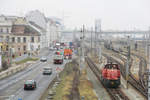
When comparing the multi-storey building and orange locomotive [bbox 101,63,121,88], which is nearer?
orange locomotive [bbox 101,63,121,88]

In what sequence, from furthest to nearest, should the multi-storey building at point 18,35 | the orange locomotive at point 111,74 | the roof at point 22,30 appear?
the roof at point 22,30
the multi-storey building at point 18,35
the orange locomotive at point 111,74

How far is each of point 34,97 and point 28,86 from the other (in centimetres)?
411


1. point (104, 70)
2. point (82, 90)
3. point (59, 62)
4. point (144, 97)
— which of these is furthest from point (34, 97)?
point (59, 62)

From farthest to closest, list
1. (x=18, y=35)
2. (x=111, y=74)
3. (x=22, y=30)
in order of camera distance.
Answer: (x=22, y=30)
(x=18, y=35)
(x=111, y=74)

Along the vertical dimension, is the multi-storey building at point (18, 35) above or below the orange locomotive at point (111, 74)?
above

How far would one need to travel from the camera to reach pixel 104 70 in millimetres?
30094

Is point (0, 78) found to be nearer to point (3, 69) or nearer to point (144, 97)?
point (3, 69)

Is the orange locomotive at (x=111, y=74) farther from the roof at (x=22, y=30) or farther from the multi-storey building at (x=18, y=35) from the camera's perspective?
the roof at (x=22, y=30)

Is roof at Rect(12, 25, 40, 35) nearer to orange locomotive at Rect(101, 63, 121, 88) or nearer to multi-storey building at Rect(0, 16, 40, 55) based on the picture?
multi-storey building at Rect(0, 16, 40, 55)

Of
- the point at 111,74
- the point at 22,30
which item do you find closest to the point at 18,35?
the point at 22,30

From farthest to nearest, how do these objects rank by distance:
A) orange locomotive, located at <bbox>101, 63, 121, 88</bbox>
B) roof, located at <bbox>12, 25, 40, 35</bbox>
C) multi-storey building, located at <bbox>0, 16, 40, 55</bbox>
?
1. roof, located at <bbox>12, 25, 40, 35</bbox>
2. multi-storey building, located at <bbox>0, 16, 40, 55</bbox>
3. orange locomotive, located at <bbox>101, 63, 121, 88</bbox>

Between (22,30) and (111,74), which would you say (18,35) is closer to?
(22,30)

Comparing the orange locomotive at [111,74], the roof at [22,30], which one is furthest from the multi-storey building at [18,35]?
the orange locomotive at [111,74]

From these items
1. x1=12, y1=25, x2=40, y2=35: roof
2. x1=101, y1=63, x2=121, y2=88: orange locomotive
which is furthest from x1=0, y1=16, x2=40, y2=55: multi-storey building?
x1=101, y1=63, x2=121, y2=88: orange locomotive
